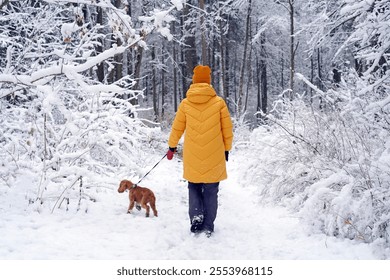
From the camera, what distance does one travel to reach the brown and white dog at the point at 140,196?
4910mm

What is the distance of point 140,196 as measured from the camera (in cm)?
494

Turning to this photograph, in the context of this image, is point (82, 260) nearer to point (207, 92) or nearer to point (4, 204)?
point (4, 204)

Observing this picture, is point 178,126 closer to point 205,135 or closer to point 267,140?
point 205,135

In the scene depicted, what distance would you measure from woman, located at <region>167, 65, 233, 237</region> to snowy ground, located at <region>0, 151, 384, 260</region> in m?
0.33

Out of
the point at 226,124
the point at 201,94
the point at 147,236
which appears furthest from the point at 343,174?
the point at 147,236

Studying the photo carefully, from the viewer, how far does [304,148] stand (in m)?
5.92

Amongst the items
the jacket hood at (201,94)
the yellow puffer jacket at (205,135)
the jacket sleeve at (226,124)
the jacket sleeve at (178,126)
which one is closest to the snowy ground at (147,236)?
the yellow puffer jacket at (205,135)

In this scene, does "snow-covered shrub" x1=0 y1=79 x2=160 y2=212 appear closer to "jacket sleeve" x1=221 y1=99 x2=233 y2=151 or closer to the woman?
the woman

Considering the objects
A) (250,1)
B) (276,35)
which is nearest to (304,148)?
(250,1)

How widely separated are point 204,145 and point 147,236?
1274mm

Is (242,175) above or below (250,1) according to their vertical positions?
below

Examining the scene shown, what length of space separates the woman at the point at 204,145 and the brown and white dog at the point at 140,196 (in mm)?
657

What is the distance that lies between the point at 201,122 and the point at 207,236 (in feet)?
4.60

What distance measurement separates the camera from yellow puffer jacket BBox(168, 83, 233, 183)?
4430 millimetres
